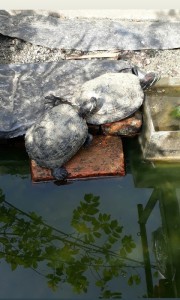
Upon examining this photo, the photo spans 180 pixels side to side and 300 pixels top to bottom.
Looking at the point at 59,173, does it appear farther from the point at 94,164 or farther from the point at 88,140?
the point at 88,140

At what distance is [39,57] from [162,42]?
193cm

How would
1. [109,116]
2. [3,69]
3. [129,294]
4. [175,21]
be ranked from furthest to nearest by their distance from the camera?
[175,21]
[3,69]
[109,116]
[129,294]

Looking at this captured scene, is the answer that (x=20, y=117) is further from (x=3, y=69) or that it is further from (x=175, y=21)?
(x=175, y=21)

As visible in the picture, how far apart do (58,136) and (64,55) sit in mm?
1926

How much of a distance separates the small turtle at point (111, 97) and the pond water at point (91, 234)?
0.62 meters

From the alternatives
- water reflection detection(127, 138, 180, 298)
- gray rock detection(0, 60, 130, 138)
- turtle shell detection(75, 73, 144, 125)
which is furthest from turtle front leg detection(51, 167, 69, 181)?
water reflection detection(127, 138, 180, 298)

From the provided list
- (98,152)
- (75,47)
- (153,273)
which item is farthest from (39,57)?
(153,273)

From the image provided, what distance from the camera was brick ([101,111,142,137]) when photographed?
18.2 ft

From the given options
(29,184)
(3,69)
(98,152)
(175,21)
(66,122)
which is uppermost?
(175,21)

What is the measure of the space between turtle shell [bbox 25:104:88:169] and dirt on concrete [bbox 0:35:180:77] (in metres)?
1.56

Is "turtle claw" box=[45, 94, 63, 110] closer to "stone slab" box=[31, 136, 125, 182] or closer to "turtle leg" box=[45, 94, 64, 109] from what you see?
"turtle leg" box=[45, 94, 64, 109]

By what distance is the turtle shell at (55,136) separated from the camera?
5.07 m

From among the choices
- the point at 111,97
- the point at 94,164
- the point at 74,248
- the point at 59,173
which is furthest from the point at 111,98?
the point at 74,248

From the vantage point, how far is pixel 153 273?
4715mm
